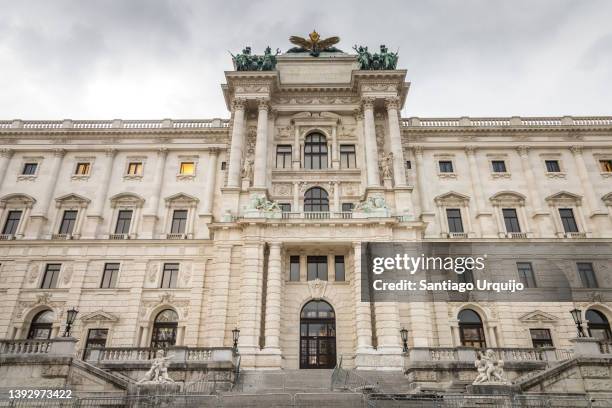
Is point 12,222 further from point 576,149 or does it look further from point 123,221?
point 576,149

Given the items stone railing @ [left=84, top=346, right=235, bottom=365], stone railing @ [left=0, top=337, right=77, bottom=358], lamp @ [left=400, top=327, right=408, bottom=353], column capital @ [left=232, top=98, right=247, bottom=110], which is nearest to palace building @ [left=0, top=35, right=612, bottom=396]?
column capital @ [left=232, top=98, right=247, bottom=110]

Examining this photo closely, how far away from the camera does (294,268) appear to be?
3216 centimetres

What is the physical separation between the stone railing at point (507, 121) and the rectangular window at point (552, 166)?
3.51 metres

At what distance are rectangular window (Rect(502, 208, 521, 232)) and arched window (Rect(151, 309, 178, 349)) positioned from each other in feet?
91.0

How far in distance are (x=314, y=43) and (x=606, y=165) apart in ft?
97.1

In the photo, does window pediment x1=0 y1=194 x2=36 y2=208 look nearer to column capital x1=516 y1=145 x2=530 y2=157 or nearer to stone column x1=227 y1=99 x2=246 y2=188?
stone column x1=227 y1=99 x2=246 y2=188

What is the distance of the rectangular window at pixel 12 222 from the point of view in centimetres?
3584

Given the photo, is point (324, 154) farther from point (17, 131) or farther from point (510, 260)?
point (17, 131)

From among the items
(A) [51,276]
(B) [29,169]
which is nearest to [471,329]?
(A) [51,276]

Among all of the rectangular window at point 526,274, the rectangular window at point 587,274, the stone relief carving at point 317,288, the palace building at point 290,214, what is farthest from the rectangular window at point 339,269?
the rectangular window at point 587,274

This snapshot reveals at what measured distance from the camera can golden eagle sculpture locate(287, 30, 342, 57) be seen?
145ft

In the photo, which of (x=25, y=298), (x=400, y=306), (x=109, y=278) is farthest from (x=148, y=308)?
(x=400, y=306)

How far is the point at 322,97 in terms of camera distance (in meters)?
39.3

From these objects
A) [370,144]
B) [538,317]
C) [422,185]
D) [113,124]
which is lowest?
[538,317]
